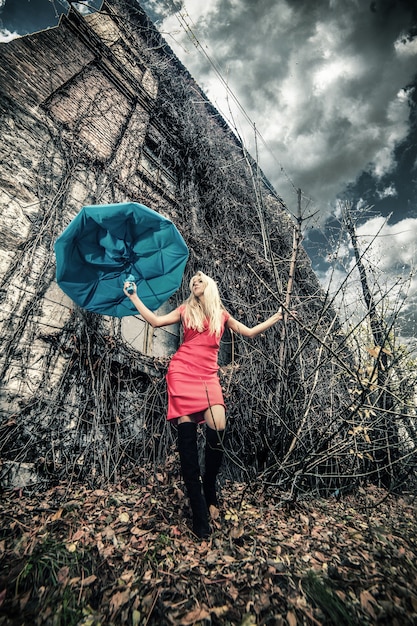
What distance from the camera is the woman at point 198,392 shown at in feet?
6.56

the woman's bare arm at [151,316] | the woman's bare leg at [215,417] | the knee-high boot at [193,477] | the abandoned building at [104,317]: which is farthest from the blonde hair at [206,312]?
the knee-high boot at [193,477]

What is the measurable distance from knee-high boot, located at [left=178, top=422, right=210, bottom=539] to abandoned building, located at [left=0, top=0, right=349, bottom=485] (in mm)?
651

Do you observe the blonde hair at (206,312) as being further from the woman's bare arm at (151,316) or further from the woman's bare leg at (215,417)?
the woman's bare leg at (215,417)

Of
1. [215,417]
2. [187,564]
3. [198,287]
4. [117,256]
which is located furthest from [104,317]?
[187,564]

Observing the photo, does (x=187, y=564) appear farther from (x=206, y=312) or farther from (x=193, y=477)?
(x=206, y=312)

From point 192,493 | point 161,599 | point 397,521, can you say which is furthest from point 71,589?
point 397,521

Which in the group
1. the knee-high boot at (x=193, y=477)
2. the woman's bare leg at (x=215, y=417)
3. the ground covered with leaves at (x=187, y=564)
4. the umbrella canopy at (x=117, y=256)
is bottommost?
the ground covered with leaves at (x=187, y=564)

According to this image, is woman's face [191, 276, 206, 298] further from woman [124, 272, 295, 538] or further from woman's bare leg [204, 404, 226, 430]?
woman's bare leg [204, 404, 226, 430]

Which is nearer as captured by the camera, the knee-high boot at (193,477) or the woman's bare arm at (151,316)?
the knee-high boot at (193,477)

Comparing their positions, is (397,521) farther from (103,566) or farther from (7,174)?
(7,174)

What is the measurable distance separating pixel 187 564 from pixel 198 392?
103 centimetres

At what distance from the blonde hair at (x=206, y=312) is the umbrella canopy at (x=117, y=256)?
488mm

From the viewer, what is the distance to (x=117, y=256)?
2.67m

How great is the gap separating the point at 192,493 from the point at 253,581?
591 millimetres
